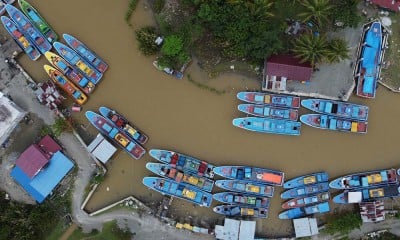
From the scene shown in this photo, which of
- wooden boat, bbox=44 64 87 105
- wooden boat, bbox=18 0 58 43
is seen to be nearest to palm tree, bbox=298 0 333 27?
wooden boat, bbox=44 64 87 105

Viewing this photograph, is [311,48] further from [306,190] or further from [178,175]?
[178,175]

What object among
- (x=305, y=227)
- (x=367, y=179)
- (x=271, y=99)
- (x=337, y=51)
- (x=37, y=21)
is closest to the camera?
(x=337, y=51)

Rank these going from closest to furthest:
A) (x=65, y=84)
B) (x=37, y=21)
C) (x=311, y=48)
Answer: (x=311, y=48) → (x=65, y=84) → (x=37, y=21)

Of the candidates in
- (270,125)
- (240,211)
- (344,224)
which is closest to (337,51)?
(270,125)

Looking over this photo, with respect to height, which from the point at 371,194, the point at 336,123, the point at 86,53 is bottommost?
Answer: the point at 371,194

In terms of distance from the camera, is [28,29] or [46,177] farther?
[28,29]

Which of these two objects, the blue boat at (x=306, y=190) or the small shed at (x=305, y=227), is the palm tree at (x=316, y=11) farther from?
the small shed at (x=305, y=227)
